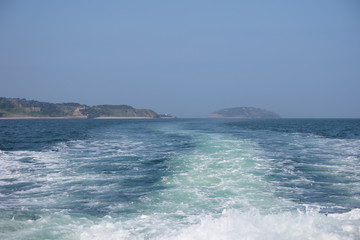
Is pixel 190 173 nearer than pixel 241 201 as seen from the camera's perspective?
No

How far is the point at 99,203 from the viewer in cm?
805

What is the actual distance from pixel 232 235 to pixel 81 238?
3.36m

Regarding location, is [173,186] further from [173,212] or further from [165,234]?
[165,234]

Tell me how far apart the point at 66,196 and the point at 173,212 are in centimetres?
407

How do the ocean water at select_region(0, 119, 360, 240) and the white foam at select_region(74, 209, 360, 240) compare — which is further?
the ocean water at select_region(0, 119, 360, 240)

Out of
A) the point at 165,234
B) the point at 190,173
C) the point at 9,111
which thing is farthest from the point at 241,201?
the point at 9,111

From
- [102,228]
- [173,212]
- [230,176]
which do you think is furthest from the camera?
[230,176]

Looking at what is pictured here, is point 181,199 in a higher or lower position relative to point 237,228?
lower

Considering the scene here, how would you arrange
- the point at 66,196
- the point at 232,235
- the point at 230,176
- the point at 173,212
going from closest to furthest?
the point at 232,235 < the point at 173,212 < the point at 66,196 < the point at 230,176

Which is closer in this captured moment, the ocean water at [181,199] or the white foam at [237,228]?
the white foam at [237,228]

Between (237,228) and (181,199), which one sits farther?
(181,199)

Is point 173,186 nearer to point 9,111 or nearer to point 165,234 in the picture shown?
point 165,234

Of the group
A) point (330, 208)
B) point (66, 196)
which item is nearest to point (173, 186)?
point (66, 196)

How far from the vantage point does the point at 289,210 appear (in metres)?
7.32
